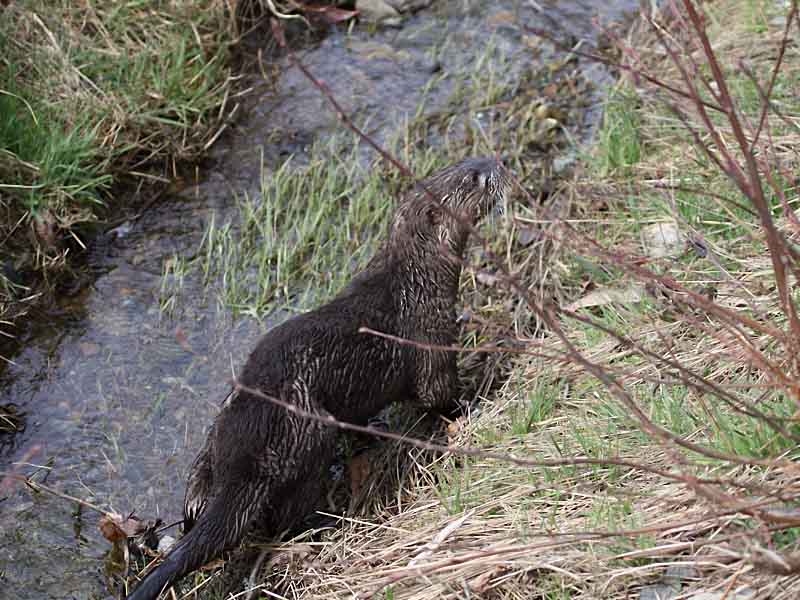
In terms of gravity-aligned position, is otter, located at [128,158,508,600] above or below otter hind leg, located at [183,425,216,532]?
above

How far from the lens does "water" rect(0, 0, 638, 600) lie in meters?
3.68

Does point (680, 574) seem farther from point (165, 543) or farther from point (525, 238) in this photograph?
point (525, 238)

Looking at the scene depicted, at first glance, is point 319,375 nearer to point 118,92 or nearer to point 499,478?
point 499,478

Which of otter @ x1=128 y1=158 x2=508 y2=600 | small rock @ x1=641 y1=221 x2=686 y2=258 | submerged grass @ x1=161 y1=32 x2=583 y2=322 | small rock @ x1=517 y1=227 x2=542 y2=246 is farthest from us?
small rock @ x1=517 y1=227 x2=542 y2=246

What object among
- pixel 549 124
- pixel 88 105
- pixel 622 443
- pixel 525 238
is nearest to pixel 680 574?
pixel 622 443

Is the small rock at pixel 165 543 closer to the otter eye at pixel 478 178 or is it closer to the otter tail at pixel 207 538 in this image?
the otter tail at pixel 207 538

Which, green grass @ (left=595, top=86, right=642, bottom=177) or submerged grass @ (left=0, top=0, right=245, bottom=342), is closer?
submerged grass @ (left=0, top=0, right=245, bottom=342)

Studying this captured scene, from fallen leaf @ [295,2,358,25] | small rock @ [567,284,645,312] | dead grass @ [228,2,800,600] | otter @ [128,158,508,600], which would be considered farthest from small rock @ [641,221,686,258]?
fallen leaf @ [295,2,358,25]

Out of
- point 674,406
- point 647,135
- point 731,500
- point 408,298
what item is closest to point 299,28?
point 647,135

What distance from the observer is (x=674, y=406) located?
322 cm

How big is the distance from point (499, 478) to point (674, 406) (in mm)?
629

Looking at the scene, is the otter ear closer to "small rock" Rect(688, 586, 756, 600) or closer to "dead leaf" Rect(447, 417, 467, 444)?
"dead leaf" Rect(447, 417, 467, 444)

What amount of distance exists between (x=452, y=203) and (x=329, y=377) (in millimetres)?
980

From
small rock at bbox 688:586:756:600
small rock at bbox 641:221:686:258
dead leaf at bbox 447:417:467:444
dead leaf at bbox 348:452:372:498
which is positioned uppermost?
small rock at bbox 688:586:756:600
